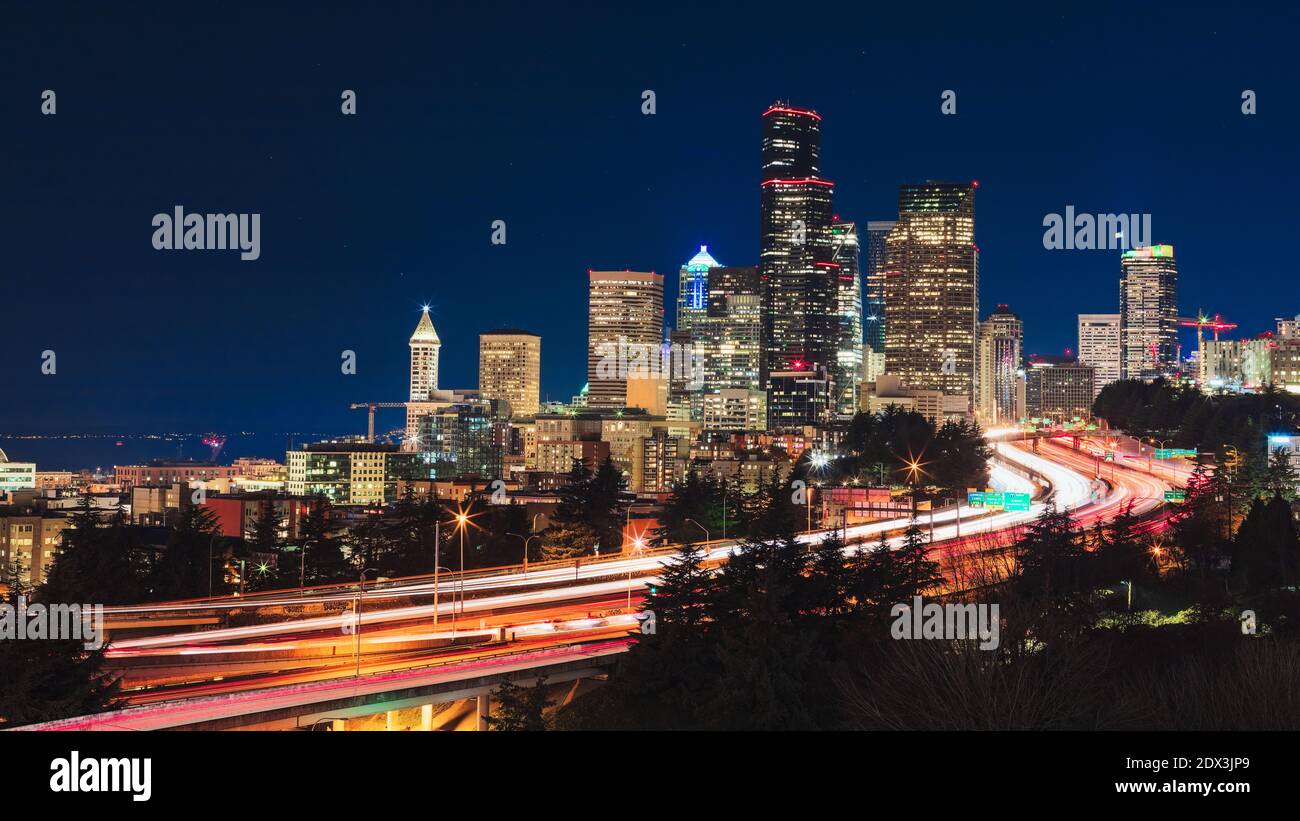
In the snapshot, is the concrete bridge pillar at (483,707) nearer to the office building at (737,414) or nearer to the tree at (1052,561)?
the tree at (1052,561)

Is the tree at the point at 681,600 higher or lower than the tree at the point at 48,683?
higher

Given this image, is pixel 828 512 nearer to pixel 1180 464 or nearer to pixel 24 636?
pixel 1180 464

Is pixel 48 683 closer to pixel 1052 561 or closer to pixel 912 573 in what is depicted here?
pixel 912 573

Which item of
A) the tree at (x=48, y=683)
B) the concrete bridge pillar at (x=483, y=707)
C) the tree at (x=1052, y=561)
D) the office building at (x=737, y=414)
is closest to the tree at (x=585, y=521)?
the tree at (x=1052, y=561)

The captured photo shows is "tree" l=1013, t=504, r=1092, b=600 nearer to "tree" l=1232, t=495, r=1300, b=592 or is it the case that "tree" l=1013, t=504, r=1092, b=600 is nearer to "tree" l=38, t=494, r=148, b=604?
"tree" l=1232, t=495, r=1300, b=592

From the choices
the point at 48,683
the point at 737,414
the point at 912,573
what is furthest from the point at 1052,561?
the point at 737,414
